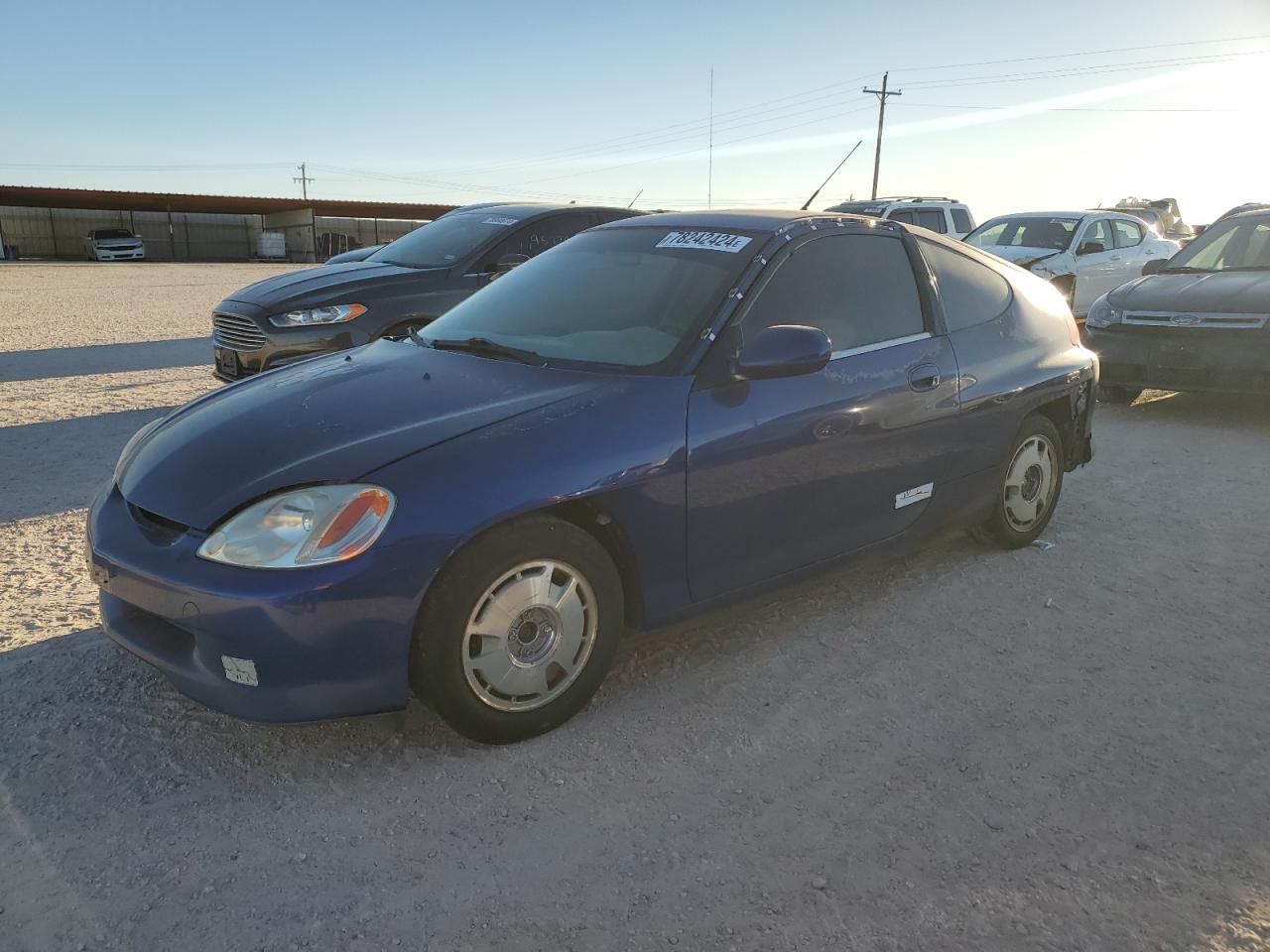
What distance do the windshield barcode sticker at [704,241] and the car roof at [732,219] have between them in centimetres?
7

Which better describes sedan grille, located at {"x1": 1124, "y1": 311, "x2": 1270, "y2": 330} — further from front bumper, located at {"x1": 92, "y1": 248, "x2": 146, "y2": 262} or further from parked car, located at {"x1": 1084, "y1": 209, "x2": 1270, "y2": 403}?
front bumper, located at {"x1": 92, "y1": 248, "x2": 146, "y2": 262}

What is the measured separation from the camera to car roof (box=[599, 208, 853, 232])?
3.72m

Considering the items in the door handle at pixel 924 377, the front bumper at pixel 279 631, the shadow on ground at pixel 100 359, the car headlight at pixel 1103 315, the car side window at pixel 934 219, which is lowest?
the shadow on ground at pixel 100 359

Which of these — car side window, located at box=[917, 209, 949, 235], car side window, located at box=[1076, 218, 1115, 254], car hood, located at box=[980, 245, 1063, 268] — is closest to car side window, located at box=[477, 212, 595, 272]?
car hood, located at box=[980, 245, 1063, 268]

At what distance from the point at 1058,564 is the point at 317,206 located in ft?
161

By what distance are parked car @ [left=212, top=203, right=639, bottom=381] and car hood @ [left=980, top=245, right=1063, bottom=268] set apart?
21.1 ft

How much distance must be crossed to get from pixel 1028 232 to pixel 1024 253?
758mm

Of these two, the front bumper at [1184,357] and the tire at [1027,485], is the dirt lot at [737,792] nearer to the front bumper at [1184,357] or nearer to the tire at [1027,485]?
the tire at [1027,485]

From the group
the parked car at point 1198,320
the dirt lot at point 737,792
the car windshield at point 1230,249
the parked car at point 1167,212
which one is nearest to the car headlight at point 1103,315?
the parked car at point 1198,320

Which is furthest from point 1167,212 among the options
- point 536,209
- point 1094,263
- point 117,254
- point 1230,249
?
point 117,254

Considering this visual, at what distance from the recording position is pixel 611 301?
366 cm

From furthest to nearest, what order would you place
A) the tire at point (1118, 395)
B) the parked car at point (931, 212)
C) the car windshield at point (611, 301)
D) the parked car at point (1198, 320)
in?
the parked car at point (931, 212), the tire at point (1118, 395), the parked car at point (1198, 320), the car windshield at point (611, 301)

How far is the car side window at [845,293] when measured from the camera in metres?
3.47

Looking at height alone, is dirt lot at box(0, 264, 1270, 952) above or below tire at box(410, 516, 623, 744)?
below
